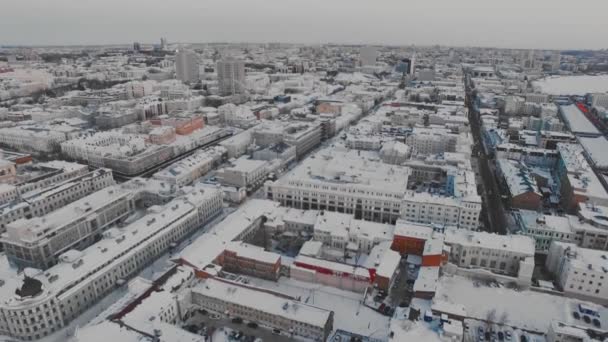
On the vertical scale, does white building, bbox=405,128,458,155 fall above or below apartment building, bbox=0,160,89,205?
above

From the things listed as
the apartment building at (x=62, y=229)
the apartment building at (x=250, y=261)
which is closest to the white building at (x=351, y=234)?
the apartment building at (x=250, y=261)

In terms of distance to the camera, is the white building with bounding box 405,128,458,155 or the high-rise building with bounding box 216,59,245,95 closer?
the white building with bounding box 405,128,458,155

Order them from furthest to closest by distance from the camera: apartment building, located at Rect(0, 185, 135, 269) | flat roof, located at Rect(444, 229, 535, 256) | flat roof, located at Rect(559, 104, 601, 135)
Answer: flat roof, located at Rect(559, 104, 601, 135), apartment building, located at Rect(0, 185, 135, 269), flat roof, located at Rect(444, 229, 535, 256)

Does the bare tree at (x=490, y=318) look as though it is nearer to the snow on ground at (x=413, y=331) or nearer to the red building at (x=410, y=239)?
the snow on ground at (x=413, y=331)

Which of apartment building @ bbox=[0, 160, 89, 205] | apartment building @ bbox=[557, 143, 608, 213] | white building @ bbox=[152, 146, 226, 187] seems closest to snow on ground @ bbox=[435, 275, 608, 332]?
apartment building @ bbox=[557, 143, 608, 213]

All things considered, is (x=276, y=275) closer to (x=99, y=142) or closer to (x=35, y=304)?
(x=35, y=304)

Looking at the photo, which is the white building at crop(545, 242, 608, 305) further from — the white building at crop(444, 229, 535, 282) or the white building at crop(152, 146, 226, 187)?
the white building at crop(152, 146, 226, 187)

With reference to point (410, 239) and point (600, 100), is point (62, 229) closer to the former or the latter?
point (410, 239)
